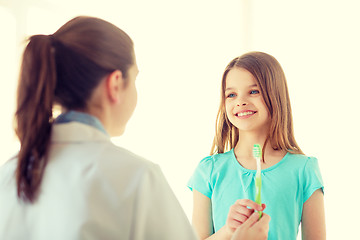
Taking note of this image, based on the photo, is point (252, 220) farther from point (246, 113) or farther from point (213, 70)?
point (213, 70)

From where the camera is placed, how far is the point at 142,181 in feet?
1.63

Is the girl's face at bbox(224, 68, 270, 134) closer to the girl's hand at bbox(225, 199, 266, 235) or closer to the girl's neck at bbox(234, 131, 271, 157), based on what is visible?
the girl's neck at bbox(234, 131, 271, 157)

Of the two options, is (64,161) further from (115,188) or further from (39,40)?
(39,40)

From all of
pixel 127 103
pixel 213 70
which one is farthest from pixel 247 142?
pixel 213 70

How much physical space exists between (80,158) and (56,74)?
13 centimetres

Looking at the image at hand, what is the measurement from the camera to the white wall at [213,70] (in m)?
1.74

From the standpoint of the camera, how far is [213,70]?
7.34 feet

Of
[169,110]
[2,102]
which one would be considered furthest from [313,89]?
[2,102]

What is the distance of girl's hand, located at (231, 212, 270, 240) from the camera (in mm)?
745

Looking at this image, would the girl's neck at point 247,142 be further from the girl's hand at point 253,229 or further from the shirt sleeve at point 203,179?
the girl's hand at point 253,229

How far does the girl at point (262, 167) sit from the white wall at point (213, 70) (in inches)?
32.3

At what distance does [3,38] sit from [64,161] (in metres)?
1.07

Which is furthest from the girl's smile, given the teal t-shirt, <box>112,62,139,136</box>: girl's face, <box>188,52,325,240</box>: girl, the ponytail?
the ponytail

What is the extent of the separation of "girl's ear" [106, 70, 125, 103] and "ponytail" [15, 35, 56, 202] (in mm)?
75
